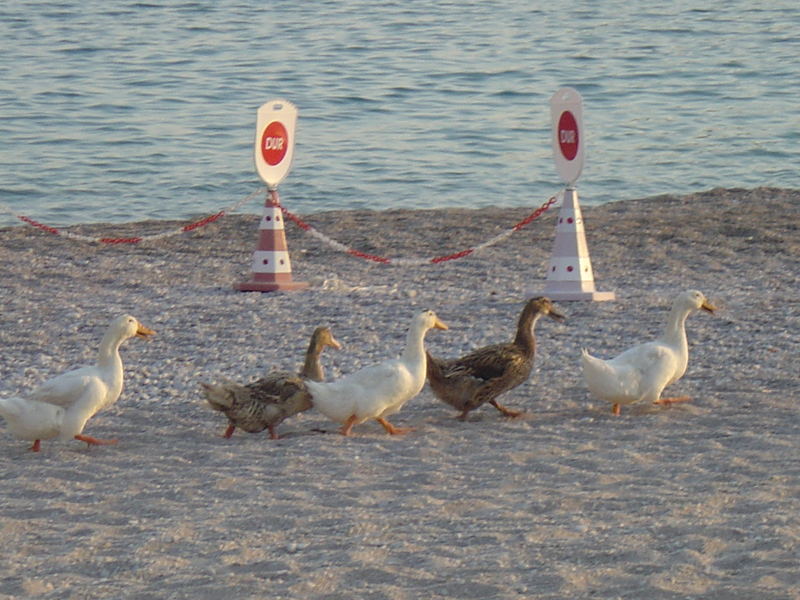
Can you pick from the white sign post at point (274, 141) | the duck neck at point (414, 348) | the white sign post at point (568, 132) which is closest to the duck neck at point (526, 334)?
Answer: the duck neck at point (414, 348)

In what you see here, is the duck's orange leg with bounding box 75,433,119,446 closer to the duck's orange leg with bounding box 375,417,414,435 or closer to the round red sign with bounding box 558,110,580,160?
the duck's orange leg with bounding box 375,417,414,435

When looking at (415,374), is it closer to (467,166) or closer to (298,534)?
(298,534)

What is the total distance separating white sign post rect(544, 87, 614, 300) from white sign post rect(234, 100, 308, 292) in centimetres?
198

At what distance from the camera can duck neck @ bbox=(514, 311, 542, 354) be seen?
810cm

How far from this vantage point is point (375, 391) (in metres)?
7.46

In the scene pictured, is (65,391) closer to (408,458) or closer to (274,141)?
(408,458)

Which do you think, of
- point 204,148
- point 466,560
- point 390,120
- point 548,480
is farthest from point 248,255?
point 390,120

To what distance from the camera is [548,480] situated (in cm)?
658

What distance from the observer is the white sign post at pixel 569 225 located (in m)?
10.8

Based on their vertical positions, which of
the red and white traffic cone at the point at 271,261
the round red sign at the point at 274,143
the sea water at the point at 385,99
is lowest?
the sea water at the point at 385,99

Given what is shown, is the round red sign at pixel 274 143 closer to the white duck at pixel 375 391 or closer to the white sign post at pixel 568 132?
the white sign post at pixel 568 132

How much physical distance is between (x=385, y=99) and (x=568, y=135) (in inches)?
671

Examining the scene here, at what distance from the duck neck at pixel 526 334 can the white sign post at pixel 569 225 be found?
252 cm

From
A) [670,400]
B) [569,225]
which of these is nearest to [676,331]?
[670,400]
